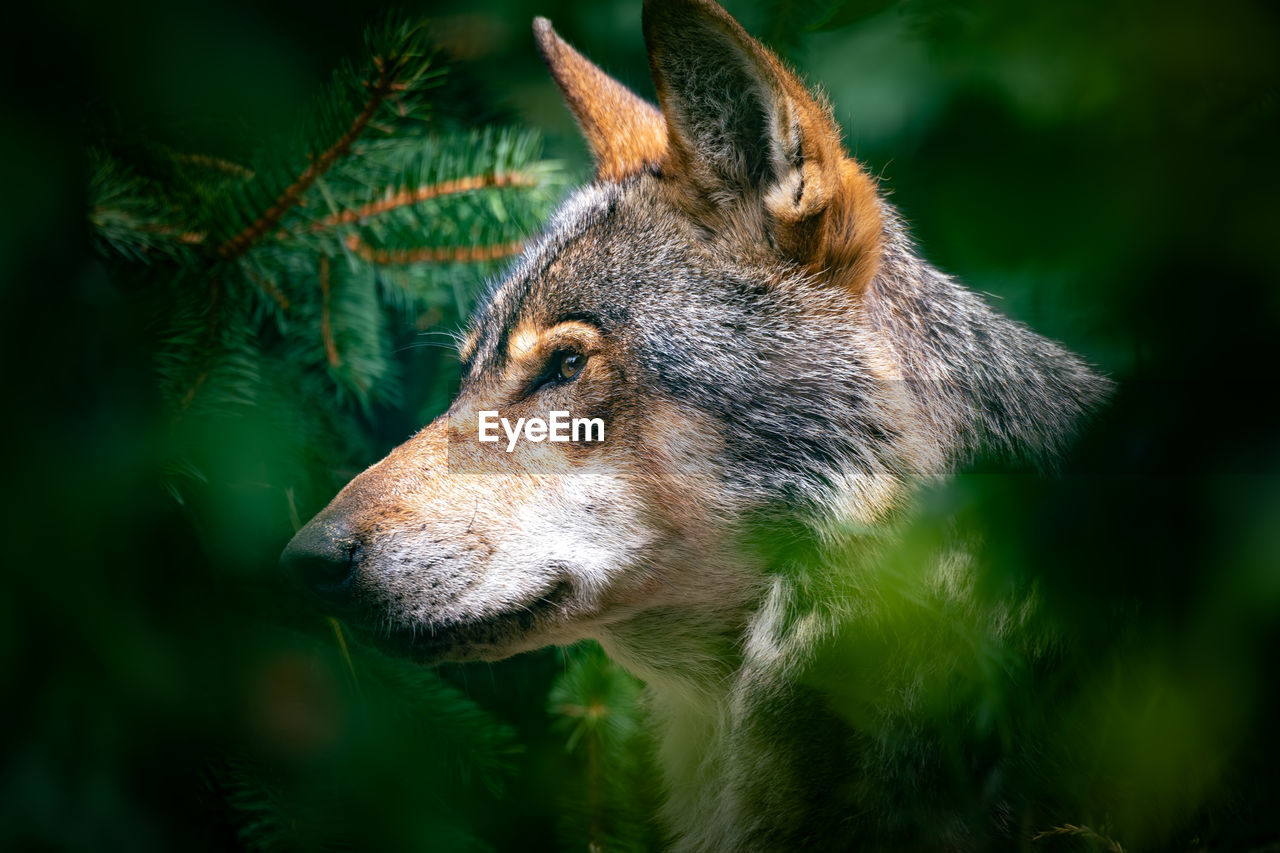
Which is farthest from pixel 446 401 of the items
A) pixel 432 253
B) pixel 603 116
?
pixel 603 116

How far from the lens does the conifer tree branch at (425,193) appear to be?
1.28 metres

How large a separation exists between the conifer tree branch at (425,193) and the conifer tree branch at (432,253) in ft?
0.18

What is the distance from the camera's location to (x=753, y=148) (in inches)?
48.0

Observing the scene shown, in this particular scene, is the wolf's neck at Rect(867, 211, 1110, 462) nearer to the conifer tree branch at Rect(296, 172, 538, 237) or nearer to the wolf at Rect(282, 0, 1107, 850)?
the wolf at Rect(282, 0, 1107, 850)

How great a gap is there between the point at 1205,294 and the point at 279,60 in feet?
4.58

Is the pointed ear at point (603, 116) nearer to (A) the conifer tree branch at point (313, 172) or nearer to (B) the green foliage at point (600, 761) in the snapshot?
(A) the conifer tree branch at point (313, 172)

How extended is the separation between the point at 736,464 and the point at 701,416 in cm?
8

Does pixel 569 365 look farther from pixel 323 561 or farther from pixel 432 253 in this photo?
pixel 323 561

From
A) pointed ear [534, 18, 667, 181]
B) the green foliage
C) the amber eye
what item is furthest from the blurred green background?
the amber eye

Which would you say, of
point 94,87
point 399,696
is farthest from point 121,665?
point 94,87

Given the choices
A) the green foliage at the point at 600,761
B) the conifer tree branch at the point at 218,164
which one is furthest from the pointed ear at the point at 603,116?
the green foliage at the point at 600,761

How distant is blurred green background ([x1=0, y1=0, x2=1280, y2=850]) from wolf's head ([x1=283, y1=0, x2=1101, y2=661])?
0.39 feet

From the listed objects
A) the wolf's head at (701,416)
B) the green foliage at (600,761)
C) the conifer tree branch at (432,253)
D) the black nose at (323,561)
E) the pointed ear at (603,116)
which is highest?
the pointed ear at (603,116)

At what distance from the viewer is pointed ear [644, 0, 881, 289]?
107 cm
